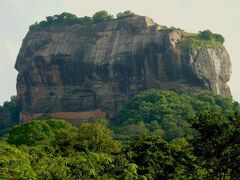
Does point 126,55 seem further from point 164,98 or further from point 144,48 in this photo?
point 164,98

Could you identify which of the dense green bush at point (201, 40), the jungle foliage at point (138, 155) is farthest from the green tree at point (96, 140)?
the dense green bush at point (201, 40)

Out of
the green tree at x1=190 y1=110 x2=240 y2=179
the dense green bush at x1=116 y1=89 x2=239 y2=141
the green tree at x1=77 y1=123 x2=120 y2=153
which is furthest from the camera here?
the dense green bush at x1=116 y1=89 x2=239 y2=141

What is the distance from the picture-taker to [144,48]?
4695 inches

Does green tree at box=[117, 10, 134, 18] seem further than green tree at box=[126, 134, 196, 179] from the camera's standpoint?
Yes

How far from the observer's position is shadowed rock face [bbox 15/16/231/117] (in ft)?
390

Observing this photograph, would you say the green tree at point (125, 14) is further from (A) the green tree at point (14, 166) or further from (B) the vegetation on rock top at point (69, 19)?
(A) the green tree at point (14, 166)

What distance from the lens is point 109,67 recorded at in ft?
393

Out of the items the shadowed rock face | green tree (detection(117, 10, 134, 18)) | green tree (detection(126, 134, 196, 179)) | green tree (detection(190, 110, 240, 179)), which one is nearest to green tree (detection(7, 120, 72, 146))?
green tree (detection(126, 134, 196, 179))

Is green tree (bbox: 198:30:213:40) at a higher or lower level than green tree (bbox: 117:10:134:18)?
lower

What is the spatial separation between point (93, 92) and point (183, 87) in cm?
1866

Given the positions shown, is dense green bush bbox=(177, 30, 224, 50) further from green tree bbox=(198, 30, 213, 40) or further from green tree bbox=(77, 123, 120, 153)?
green tree bbox=(77, 123, 120, 153)

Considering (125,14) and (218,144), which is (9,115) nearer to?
(125,14)

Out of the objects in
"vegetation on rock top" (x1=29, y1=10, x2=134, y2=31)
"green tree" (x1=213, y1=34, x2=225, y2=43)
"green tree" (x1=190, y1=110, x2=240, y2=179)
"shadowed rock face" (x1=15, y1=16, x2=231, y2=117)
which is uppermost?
"vegetation on rock top" (x1=29, y1=10, x2=134, y2=31)

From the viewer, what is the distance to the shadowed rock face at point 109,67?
119 metres
